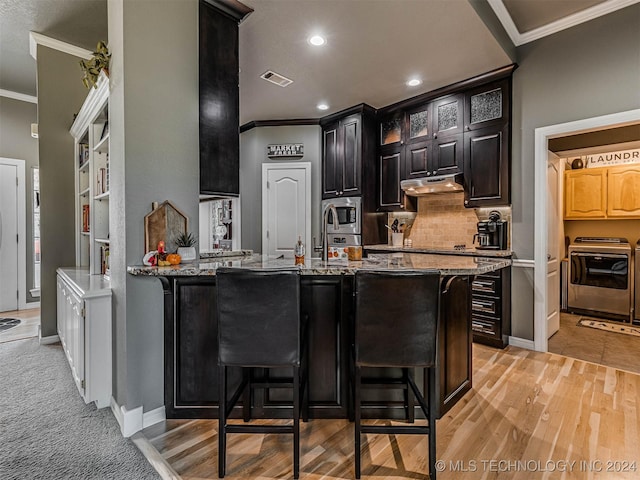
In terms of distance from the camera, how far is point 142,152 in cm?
199

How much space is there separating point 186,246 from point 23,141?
15.5 ft

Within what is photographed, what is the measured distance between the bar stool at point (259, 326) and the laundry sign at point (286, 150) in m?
3.82

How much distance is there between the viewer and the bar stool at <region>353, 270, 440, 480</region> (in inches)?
63.0

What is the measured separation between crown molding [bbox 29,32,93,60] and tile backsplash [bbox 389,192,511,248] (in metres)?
4.27

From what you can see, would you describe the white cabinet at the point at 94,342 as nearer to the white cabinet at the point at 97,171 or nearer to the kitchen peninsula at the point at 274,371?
the kitchen peninsula at the point at 274,371

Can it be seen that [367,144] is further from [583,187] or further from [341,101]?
[583,187]

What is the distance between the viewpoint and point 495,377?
2.74 metres

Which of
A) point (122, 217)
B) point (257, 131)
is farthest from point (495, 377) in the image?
point (257, 131)

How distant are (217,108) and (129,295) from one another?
1.35 meters

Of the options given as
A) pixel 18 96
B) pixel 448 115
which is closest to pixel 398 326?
pixel 448 115

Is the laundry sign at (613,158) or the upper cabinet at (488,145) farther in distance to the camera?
the laundry sign at (613,158)

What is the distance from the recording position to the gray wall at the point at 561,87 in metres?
2.85

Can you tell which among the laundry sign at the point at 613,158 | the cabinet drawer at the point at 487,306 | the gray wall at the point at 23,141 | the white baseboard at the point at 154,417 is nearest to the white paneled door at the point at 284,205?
the cabinet drawer at the point at 487,306

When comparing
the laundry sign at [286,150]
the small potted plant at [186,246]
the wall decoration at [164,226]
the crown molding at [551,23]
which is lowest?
the small potted plant at [186,246]
